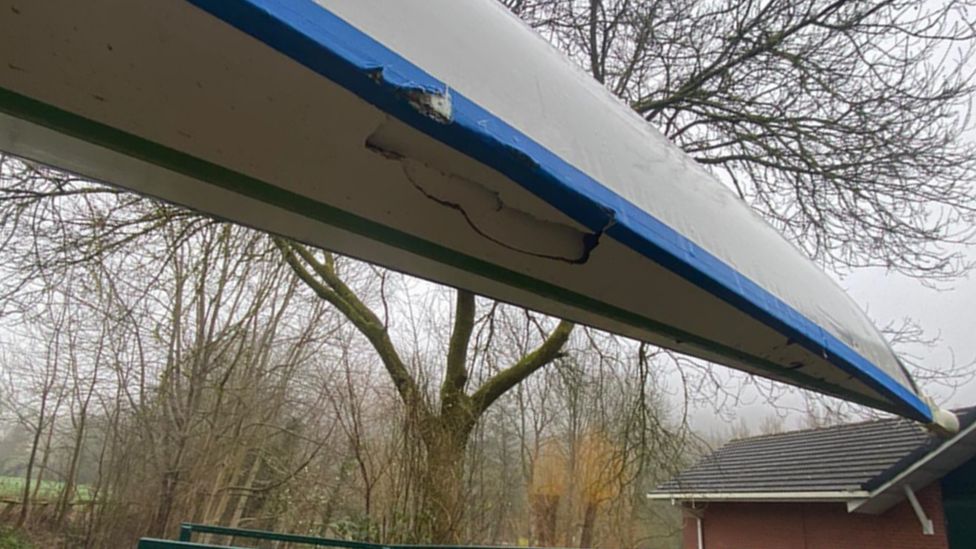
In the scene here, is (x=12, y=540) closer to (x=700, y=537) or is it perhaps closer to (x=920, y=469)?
(x=920, y=469)

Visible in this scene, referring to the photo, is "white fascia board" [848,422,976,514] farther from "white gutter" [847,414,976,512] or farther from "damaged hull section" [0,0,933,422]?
"damaged hull section" [0,0,933,422]

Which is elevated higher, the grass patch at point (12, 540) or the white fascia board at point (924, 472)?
the white fascia board at point (924, 472)

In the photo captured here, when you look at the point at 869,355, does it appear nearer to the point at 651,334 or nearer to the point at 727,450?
the point at 651,334

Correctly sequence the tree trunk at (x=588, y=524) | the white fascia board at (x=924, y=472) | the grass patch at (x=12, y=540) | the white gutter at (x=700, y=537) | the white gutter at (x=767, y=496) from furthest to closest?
the white gutter at (x=700, y=537) → the tree trunk at (x=588, y=524) → the white gutter at (x=767, y=496) → the white fascia board at (x=924, y=472) → the grass patch at (x=12, y=540)

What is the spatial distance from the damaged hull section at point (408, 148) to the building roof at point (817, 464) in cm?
593

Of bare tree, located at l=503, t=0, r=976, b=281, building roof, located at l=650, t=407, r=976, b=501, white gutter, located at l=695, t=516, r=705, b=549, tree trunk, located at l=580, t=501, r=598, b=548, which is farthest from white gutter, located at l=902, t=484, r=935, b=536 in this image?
white gutter, located at l=695, t=516, r=705, b=549

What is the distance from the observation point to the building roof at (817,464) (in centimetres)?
656

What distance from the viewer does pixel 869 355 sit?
54.9 inches

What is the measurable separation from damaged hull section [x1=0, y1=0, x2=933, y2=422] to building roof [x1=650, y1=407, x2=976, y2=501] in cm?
593

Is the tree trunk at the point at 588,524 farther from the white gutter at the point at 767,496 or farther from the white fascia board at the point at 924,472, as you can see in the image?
the white fascia board at the point at 924,472

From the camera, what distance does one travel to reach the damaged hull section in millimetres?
559

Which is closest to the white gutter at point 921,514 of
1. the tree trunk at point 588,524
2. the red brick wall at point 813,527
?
the red brick wall at point 813,527

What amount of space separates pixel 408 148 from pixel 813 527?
933cm

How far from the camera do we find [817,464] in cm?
823
